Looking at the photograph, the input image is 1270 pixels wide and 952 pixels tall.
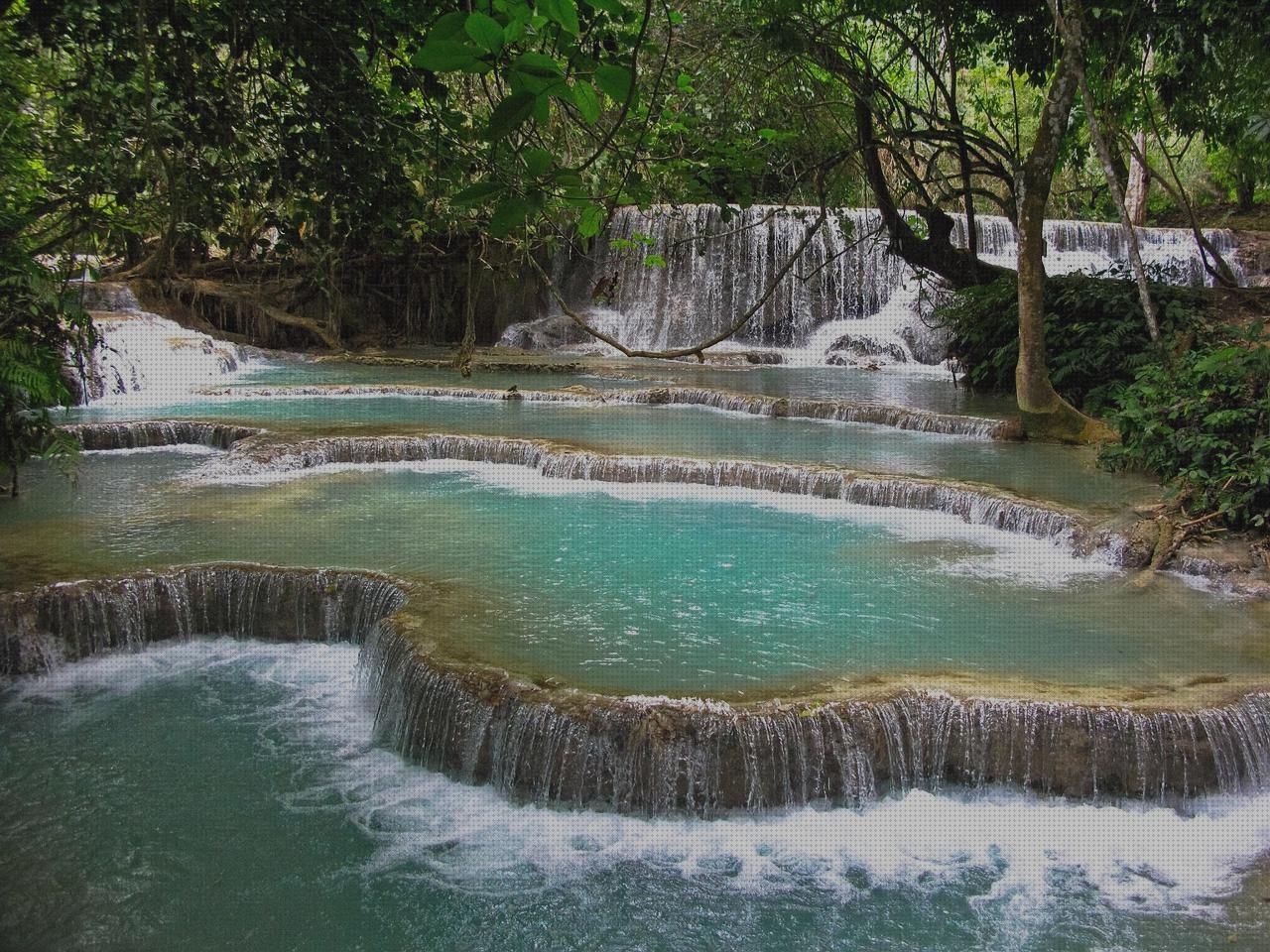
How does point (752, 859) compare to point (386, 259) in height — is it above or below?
below

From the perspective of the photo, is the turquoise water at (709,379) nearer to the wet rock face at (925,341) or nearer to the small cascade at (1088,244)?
the wet rock face at (925,341)

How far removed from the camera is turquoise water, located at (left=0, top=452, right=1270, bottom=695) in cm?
510

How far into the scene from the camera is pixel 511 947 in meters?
3.66

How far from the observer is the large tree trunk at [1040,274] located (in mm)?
8011

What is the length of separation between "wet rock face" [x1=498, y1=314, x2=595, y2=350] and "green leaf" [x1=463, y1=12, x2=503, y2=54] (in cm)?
1878

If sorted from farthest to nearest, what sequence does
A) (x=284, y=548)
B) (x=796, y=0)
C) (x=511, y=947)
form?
1. (x=796, y=0)
2. (x=284, y=548)
3. (x=511, y=947)

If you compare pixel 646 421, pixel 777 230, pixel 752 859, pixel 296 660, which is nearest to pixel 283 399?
pixel 646 421

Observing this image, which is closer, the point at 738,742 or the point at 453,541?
the point at 738,742

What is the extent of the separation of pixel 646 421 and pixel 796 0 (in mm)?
4580

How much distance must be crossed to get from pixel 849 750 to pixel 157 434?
847cm

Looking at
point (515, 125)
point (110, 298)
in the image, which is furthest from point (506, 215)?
point (110, 298)

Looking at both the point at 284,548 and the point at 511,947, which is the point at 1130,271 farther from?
the point at 511,947

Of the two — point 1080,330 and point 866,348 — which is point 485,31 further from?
point 866,348

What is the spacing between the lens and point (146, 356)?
14742mm
